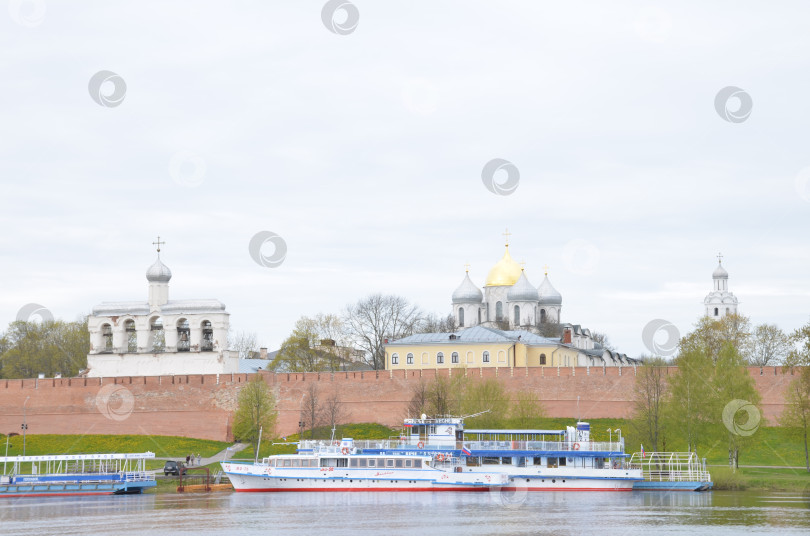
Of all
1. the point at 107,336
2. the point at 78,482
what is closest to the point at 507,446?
the point at 78,482

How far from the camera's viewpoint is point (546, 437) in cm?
5922

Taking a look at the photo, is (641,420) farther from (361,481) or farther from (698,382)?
(361,481)

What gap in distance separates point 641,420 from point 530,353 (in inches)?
1089

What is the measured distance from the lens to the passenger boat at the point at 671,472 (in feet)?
167

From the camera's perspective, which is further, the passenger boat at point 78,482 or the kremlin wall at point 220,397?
the kremlin wall at point 220,397

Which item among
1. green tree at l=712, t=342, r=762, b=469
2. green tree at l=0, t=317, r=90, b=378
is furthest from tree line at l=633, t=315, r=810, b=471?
green tree at l=0, t=317, r=90, b=378

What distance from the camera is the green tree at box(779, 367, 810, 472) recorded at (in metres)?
50.2

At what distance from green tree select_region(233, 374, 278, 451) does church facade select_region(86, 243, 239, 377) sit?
23.9 feet

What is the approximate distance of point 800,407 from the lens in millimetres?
50938

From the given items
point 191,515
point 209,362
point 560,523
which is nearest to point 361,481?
point 191,515

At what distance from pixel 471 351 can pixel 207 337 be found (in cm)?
→ 1649

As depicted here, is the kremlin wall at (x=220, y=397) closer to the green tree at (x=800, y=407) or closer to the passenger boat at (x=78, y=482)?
the green tree at (x=800, y=407)

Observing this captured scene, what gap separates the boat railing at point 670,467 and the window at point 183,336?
105ft

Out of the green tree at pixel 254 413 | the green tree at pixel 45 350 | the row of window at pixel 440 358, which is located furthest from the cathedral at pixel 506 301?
the green tree at pixel 254 413
